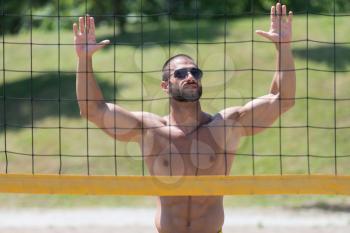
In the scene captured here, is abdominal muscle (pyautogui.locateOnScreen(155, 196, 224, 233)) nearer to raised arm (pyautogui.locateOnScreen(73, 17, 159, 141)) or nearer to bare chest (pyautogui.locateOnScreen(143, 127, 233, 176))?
bare chest (pyautogui.locateOnScreen(143, 127, 233, 176))

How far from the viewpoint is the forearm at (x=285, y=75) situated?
543cm

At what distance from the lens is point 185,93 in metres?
5.32

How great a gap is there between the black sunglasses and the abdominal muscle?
767mm

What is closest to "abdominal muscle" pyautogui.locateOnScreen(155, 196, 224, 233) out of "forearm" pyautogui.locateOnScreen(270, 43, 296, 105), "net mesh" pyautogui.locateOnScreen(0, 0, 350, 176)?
"forearm" pyautogui.locateOnScreen(270, 43, 296, 105)

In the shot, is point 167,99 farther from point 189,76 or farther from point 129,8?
point 129,8

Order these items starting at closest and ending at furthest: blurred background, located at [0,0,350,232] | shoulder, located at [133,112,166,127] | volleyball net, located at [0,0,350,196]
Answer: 1. shoulder, located at [133,112,166,127]
2. blurred background, located at [0,0,350,232]
3. volleyball net, located at [0,0,350,196]

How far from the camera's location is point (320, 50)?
51.1 ft

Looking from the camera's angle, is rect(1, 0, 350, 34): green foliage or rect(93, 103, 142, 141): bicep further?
rect(1, 0, 350, 34): green foliage

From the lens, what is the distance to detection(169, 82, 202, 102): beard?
17.4 feet

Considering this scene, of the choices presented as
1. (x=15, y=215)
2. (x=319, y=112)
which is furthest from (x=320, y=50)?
(x=15, y=215)

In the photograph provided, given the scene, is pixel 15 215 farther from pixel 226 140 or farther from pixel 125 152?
pixel 226 140

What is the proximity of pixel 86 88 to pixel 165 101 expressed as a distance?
8.64 meters

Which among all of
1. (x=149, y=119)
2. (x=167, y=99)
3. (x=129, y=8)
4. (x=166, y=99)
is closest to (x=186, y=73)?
(x=149, y=119)

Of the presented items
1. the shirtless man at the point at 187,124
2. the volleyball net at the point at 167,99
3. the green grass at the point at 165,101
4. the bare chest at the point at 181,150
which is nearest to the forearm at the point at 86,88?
the shirtless man at the point at 187,124
